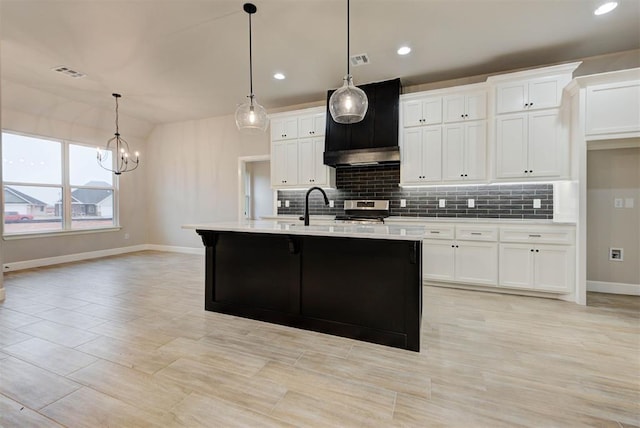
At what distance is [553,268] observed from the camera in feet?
11.2

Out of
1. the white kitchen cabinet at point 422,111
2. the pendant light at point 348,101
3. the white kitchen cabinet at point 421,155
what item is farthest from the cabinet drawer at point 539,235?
the pendant light at point 348,101

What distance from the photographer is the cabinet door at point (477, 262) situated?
3.66 meters

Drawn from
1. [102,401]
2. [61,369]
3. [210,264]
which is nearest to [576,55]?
[210,264]

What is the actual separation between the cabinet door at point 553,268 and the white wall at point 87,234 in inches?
311

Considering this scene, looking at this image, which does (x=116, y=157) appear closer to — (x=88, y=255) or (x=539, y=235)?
(x=88, y=255)

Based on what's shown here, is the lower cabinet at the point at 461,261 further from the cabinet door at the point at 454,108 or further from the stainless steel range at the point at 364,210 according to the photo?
the cabinet door at the point at 454,108

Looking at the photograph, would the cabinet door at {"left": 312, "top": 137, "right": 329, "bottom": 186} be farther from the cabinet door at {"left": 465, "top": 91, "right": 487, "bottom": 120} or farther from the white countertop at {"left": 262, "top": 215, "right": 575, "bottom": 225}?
the cabinet door at {"left": 465, "top": 91, "right": 487, "bottom": 120}

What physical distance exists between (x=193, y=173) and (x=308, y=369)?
230 inches

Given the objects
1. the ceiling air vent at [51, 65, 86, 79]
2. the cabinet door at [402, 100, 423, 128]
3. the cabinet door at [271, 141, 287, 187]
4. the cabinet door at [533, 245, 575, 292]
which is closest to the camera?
the cabinet door at [533, 245, 575, 292]

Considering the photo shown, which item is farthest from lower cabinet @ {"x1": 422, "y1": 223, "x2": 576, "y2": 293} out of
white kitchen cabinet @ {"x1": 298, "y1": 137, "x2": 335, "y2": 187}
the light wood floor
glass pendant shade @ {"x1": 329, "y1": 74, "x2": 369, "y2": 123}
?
glass pendant shade @ {"x1": 329, "y1": 74, "x2": 369, "y2": 123}

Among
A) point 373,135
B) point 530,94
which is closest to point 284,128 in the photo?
point 373,135

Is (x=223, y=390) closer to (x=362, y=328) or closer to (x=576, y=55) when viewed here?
(x=362, y=328)

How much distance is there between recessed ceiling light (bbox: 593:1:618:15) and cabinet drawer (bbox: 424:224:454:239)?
101 inches

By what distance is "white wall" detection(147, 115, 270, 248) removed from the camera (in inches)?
244
